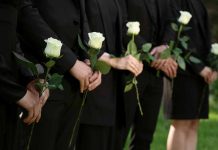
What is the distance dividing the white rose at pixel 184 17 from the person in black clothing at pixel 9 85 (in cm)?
236

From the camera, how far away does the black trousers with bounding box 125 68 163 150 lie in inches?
235

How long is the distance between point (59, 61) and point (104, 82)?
61 cm

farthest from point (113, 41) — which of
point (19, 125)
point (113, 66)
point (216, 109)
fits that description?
point (216, 109)

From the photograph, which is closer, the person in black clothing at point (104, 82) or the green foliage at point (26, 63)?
the green foliage at point (26, 63)

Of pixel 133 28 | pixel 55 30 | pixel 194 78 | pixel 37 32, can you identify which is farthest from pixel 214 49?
pixel 37 32

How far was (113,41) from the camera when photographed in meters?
4.97

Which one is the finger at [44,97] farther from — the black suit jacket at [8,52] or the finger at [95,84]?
the finger at [95,84]

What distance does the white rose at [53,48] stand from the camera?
407cm

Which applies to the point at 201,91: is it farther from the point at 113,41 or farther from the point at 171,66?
the point at 113,41

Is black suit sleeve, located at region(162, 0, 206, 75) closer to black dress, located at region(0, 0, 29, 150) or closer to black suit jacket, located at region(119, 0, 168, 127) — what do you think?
black suit jacket, located at region(119, 0, 168, 127)

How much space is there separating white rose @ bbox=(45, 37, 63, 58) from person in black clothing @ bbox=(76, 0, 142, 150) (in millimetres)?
526

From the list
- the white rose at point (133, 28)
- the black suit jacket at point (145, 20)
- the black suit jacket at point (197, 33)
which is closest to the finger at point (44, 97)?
the white rose at point (133, 28)

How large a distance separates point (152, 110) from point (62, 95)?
1852mm

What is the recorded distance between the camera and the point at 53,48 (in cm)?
407
